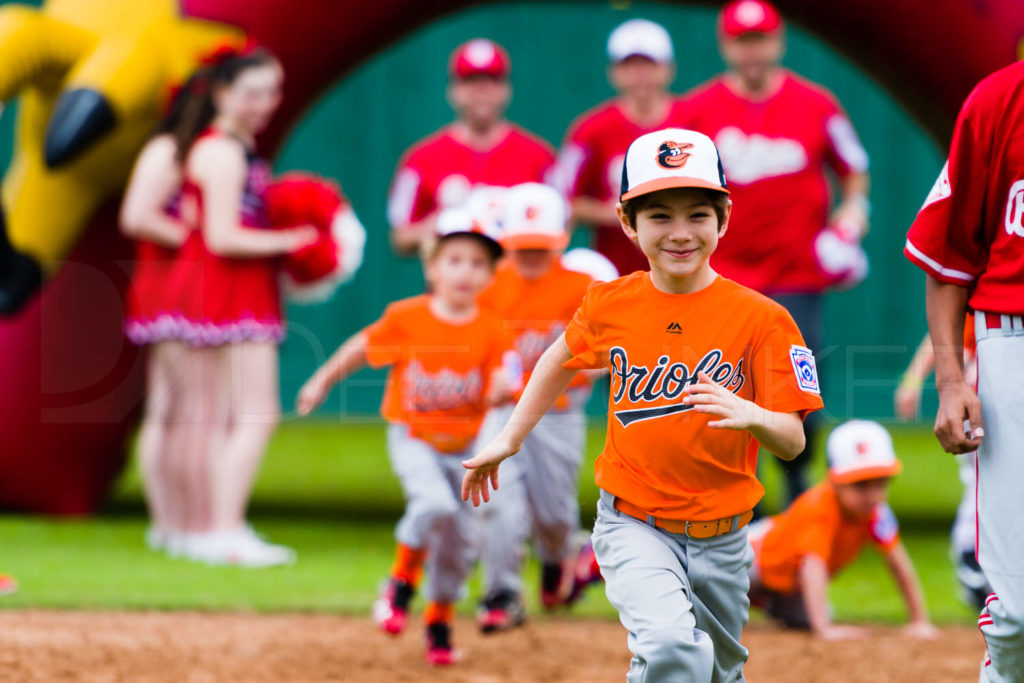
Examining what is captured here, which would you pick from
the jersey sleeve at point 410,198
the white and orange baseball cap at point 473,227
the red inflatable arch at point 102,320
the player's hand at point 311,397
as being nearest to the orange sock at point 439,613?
the player's hand at point 311,397

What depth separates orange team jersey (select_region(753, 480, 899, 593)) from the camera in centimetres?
484

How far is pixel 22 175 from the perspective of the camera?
22.7ft

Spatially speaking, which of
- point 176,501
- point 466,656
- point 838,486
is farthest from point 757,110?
point 176,501

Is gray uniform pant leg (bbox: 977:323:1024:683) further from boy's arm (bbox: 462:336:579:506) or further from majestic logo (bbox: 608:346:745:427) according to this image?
boy's arm (bbox: 462:336:579:506)

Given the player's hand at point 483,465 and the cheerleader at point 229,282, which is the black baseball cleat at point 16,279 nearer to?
the cheerleader at point 229,282

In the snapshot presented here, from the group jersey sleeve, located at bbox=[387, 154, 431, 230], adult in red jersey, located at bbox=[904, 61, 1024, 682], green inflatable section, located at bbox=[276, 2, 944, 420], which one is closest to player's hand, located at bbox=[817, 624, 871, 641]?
adult in red jersey, located at bbox=[904, 61, 1024, 682]

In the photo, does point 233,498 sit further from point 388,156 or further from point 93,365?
point 388,156

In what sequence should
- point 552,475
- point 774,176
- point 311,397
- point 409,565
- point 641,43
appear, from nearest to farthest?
point 311,397 → point 409,565 → point 552,475 → point 774,176 → point 641,43

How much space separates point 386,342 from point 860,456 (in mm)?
1675

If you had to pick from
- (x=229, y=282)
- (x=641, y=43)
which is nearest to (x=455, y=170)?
(x=641, y=43)

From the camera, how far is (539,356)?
5.12m

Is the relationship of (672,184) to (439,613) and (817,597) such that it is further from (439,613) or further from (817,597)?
(817,597)

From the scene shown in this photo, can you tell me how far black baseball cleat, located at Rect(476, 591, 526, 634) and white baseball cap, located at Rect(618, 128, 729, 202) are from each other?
7.07ft

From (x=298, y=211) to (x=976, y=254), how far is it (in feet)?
13.1
